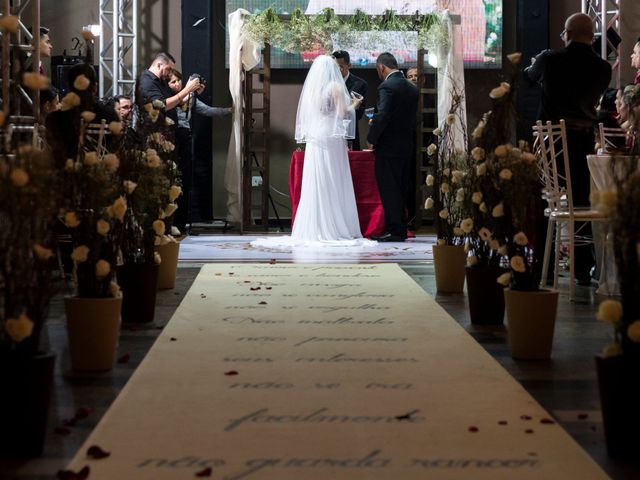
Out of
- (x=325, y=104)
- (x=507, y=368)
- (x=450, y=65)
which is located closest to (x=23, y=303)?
(x=507, y=368)

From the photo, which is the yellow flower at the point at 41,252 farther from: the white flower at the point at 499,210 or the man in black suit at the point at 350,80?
the man in black suit at the point at 350,80

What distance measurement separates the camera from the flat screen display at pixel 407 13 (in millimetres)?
12625

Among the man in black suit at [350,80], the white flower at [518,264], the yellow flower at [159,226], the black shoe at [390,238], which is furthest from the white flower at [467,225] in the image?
the man in black suit at [350,80]

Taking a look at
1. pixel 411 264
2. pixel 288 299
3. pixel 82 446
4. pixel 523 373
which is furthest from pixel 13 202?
pixel 411 264

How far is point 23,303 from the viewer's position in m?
2.70

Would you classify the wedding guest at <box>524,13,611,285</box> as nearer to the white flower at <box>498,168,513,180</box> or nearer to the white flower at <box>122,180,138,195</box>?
the white flower at <box>498,168,513,180</box>

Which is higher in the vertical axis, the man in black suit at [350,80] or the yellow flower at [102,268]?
the man in black suit at [350,80]

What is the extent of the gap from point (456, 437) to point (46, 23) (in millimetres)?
11626

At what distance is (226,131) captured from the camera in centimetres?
1346

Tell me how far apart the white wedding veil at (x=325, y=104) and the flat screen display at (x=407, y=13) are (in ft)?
8.47

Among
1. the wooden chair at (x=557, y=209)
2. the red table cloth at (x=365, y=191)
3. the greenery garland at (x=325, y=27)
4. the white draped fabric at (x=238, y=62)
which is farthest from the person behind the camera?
the white draped fabric at (x=238, y=62)

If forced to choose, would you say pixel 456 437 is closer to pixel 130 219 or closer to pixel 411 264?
pixel 130 219

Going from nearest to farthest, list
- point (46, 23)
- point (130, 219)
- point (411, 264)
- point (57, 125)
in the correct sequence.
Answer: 1. point (130, 219)
2. point (57, 125)
3. point (411, 264)
4. point (46, 23)

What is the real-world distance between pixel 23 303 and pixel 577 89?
4.51m
